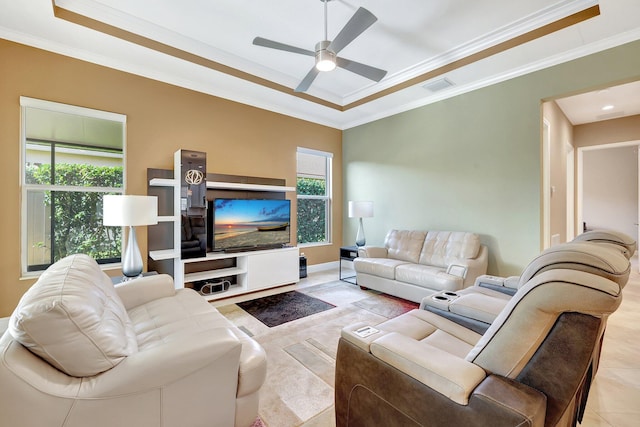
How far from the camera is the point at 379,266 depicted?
3.82 metres

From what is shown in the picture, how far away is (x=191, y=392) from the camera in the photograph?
1.24m

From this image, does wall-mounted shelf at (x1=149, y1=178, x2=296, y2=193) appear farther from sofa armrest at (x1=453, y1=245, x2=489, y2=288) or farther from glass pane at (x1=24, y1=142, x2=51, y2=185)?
sofa armrest at (x1=453, y1=245, x2=489, y2=288)

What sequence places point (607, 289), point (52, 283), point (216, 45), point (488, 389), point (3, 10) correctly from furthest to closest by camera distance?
point (216, 45), point (3, 10), point (52, 283), point (488, 389), point (607, 289)

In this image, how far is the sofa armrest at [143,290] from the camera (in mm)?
2082

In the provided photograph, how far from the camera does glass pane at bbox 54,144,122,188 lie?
3008mm

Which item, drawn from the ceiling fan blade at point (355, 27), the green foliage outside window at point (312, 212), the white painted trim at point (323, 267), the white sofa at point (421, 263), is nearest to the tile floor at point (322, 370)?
the white sofa at point (421, 263)

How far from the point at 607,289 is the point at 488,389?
0.47 meters

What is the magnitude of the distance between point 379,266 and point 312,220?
198 cm

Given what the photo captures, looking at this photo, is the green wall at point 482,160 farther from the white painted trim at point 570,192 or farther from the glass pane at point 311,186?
the white painted trim at point 570,192

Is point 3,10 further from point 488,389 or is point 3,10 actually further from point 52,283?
point 488,389

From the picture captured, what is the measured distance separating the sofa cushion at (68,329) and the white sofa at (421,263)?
9.80 feet

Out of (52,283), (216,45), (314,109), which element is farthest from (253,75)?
(52,283)

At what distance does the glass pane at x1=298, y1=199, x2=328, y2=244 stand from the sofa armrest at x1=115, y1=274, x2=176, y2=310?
119 inches

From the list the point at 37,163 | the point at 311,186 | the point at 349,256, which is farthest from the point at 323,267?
the point at 37,163
